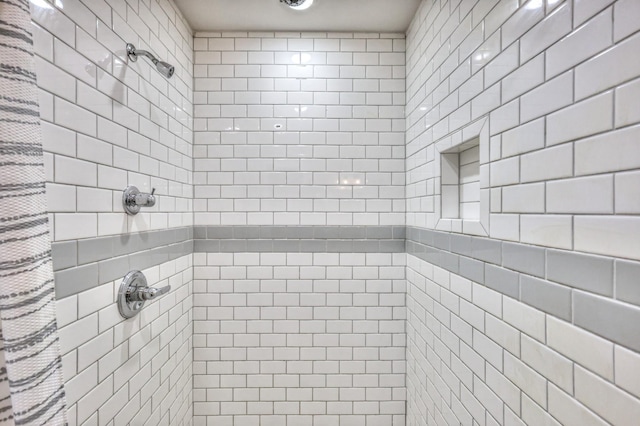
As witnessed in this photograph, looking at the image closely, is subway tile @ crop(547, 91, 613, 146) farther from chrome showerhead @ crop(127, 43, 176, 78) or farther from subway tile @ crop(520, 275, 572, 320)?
chrome showerhead @ crop(127, 43, 176, 78)

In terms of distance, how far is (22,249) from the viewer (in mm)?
568

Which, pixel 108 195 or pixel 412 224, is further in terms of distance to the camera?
pixel 412 224

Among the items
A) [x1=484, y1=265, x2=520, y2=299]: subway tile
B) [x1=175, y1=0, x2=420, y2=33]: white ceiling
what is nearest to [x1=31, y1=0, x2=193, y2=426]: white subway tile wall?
[x1=175, y1=0, x2=420, y2=33]: white ceiling

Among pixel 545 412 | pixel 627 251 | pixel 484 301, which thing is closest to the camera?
pixel 627 251

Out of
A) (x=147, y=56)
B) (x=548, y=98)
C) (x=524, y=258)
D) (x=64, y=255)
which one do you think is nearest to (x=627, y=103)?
(x=548, y=98)

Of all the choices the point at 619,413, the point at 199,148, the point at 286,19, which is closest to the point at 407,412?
the point at 619,413

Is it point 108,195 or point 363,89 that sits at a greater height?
point 363,89

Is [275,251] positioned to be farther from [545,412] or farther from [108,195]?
[545,412]

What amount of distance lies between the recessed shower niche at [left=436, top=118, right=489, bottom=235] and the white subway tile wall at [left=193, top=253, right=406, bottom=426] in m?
0.63

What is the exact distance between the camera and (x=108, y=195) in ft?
3.42

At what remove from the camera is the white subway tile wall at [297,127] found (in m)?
1.79

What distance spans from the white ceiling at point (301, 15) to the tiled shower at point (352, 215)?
0.05 m

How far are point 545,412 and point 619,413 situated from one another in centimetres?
21

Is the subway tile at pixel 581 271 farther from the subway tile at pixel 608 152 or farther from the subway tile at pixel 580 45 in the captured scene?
the subway tile at pixel 580 45
